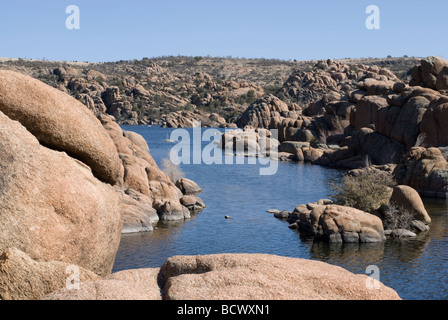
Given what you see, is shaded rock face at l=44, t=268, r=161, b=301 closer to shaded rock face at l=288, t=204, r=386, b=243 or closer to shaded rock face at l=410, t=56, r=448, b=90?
shaded rock face at l=288, t=204, r=386, b=243

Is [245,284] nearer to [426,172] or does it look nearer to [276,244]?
[276,244]

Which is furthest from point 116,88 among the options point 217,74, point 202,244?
point 202,244

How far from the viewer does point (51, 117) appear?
1306 centimetres

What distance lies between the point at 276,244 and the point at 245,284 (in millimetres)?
20909

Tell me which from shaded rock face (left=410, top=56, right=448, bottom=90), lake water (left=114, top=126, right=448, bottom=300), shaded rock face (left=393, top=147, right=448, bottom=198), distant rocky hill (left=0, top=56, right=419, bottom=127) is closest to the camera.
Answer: lake water (left=114, top=126, right=448, bottom=300)

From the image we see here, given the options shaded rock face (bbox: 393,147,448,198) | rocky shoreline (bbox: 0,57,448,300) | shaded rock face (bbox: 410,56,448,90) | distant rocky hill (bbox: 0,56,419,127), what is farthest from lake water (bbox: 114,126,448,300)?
distant rocky hill (bbox: 0,56,419,127)

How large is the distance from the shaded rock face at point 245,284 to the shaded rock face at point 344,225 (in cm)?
1967

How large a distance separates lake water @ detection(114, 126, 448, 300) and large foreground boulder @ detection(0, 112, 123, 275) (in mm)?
12010

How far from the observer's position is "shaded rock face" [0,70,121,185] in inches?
506

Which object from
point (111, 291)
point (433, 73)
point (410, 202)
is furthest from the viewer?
point (433, 73)

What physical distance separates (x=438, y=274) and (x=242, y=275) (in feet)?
59.4

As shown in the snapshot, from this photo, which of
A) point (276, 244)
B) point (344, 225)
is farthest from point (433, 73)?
point (276, 244)

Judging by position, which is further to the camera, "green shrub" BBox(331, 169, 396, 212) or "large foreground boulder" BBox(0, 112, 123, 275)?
"green shrub" BBox(331, 169, 396, 212)
